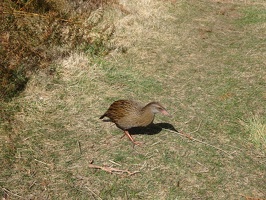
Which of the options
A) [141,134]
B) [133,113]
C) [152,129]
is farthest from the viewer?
[152,129]

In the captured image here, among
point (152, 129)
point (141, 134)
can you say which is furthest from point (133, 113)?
point (152, 129)

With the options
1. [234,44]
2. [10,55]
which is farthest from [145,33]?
[10,55]

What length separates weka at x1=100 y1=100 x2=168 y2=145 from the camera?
160 inches

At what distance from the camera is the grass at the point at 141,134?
3.69 meters

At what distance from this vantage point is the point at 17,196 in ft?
11.3

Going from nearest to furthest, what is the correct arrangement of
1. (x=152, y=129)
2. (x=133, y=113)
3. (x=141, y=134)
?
(x=133, y=113) < (x=141, y=134) < (x=152, y=129)

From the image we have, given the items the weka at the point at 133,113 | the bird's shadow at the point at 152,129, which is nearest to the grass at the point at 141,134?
the bird's shadow at the point at 152,129

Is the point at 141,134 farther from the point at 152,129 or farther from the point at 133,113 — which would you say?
the point at 133,113

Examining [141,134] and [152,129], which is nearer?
[141,134]

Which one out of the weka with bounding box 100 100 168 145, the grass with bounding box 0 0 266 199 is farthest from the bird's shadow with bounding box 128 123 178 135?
the weka with bounding box 100 100 168 145

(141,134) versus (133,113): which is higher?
(133,113)

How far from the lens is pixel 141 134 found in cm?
457

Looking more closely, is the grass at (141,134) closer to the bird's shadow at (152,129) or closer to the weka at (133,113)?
the bird's shadow at (152,129)

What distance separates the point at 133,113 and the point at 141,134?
570 mm
